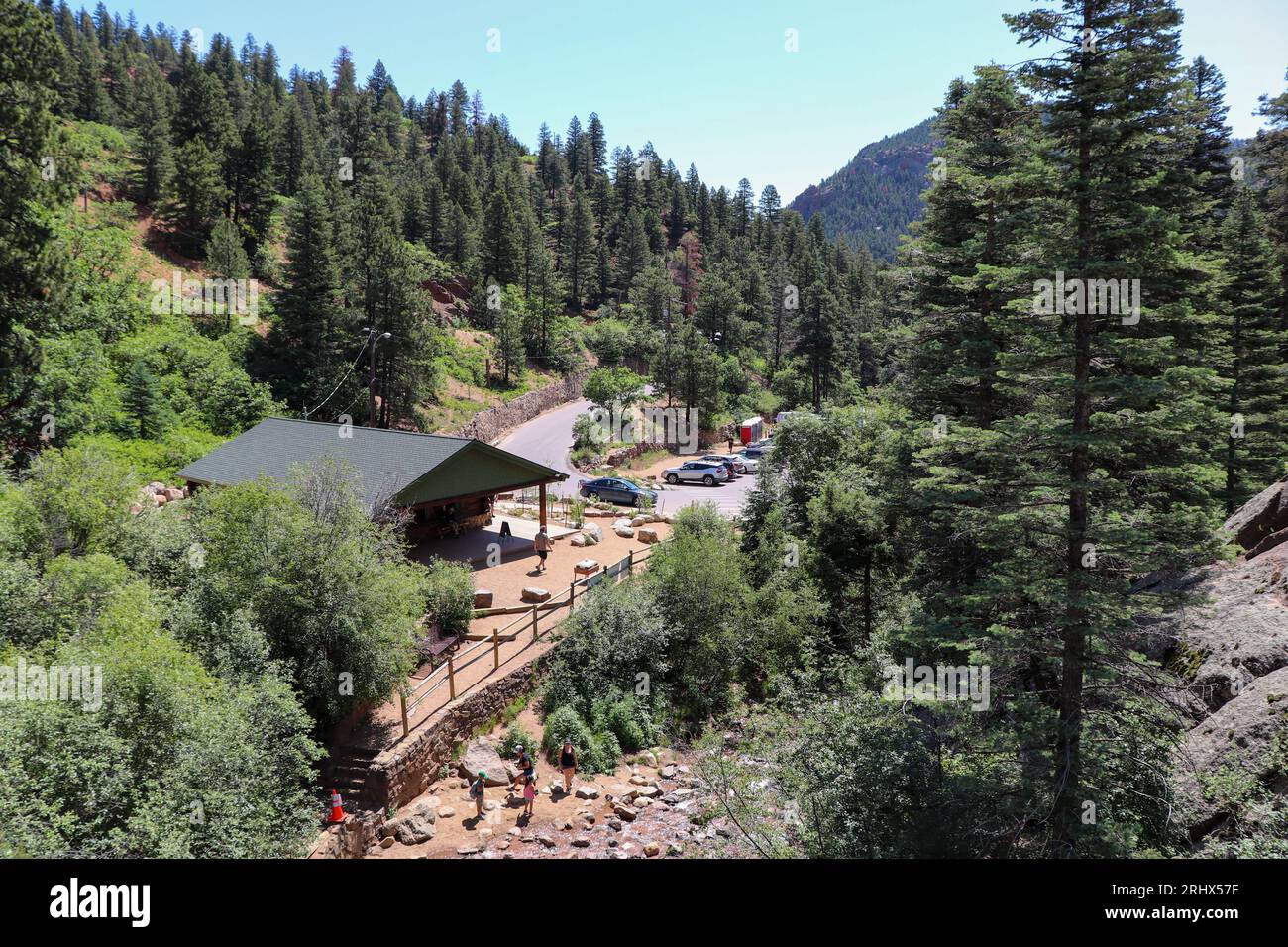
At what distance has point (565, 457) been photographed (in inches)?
1874

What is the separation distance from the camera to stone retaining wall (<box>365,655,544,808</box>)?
16250 millimetres

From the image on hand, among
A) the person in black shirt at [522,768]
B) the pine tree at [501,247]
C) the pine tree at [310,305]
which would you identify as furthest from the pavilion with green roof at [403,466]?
the pine tree at [501,247]

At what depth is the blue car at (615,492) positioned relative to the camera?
38.2m

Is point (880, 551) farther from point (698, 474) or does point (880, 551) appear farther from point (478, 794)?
point (698, 474)

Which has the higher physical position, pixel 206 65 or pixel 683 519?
pixel 206 65

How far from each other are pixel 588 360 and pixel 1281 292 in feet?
178

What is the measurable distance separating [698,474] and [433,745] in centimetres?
2960

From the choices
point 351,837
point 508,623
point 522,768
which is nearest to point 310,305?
point 508,623

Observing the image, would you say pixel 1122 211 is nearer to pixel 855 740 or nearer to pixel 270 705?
pixel 855 740

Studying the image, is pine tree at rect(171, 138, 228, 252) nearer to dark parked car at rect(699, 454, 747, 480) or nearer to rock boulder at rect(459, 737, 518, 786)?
dark parked car at rect(699, 454, 747, 480)

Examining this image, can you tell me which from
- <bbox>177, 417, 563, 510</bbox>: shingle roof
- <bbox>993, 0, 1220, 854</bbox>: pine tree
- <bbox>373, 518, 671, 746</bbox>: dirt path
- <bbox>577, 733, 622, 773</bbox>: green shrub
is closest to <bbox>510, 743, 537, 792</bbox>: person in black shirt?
<bbox>577, 733, 622, 773</bbox>: green shrub

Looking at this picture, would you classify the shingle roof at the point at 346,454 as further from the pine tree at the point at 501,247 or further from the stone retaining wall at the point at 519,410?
the pine tree at the point at 501,247
